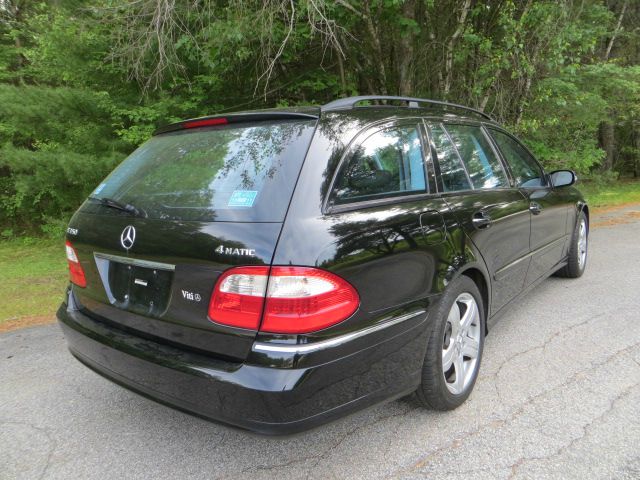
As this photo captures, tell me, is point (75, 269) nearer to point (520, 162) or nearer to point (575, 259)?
point (520, 162)

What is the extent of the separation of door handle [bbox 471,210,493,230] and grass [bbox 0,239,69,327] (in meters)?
3.98

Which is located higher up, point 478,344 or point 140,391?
point 140,391

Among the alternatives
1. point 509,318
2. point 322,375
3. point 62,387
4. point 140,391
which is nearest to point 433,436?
point 322,375

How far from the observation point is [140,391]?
210 cm

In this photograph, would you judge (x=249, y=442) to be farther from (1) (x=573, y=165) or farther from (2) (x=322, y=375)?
(1) (x=573, y=165)

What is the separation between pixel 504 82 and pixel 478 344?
7.17 meters

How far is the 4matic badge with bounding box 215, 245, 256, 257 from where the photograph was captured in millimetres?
1773

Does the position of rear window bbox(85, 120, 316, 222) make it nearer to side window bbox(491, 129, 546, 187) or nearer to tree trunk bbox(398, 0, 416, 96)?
side window bbox(491, 129, 546, 187)

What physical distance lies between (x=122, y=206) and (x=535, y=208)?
9.69ft

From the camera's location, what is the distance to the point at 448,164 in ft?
9.06

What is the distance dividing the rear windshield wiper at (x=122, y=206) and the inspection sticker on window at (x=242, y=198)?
0.46 metres

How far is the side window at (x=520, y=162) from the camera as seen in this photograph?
3576 mm

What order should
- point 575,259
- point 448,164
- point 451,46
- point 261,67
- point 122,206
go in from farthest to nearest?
point 261,67 → point 451,46 → point 575,259 → point 448,164 → point 122,206

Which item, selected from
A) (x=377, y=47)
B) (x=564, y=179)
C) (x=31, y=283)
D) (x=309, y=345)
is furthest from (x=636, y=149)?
(x=309, y=345)
